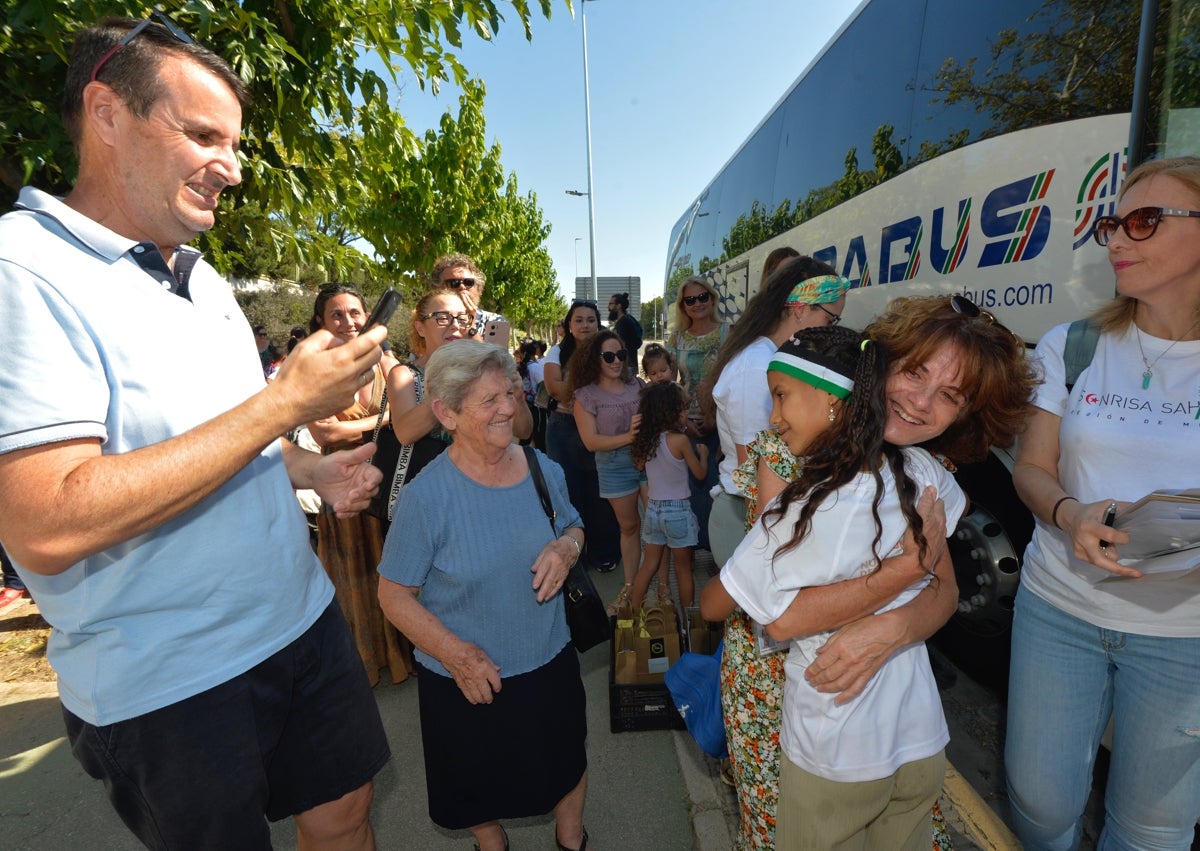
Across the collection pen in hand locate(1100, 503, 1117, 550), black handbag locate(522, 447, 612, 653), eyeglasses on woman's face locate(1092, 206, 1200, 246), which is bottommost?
black handbag locate(522, 447, 612, 653)

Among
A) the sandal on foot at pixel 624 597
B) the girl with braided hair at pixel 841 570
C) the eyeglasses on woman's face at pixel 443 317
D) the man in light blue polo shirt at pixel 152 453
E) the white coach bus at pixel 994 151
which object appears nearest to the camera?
the man in light blue polo shirt at pixel 152 453

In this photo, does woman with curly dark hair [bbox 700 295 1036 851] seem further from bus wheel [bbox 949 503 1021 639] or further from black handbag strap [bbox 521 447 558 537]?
bus wheel [bbox 949 503 1021 639]

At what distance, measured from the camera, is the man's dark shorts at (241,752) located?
1264 mm

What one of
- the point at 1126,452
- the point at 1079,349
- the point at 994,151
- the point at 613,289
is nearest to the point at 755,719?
the point at 1126,452

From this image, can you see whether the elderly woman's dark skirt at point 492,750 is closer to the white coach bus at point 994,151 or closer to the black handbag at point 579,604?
the black handbag at point 579,604

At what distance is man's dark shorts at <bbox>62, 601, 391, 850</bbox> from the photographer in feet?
4.15

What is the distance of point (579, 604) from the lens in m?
2.15

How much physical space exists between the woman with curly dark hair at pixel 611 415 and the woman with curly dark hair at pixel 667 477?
338 millimetres

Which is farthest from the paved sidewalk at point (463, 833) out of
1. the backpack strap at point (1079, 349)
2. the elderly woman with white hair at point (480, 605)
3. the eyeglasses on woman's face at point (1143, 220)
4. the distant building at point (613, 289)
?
the distant building at point (613, 289)

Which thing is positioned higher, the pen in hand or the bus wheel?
the pen in hand

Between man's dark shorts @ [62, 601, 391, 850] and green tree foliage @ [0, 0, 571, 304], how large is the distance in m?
2.18

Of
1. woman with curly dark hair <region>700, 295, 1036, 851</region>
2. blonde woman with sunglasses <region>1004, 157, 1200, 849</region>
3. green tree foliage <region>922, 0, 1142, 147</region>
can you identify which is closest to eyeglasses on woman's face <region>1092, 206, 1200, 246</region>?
blonde woman with sunglasses <region>1004, 157, 1200, 849</region>

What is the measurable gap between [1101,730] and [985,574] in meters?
1.40

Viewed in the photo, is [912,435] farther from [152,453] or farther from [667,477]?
[667,477]
